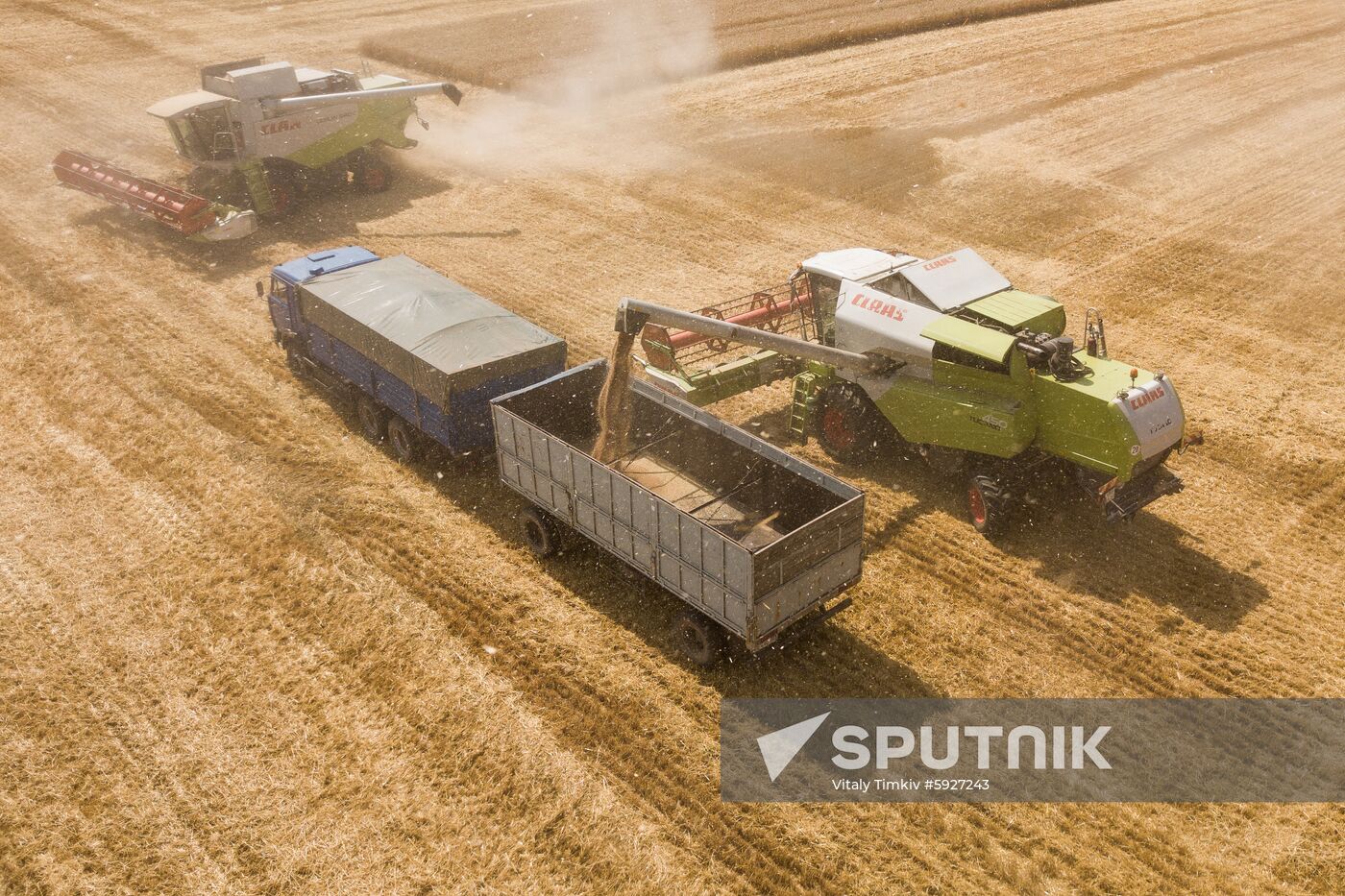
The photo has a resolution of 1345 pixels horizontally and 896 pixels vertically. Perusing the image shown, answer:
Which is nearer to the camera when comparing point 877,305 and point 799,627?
point 799,627

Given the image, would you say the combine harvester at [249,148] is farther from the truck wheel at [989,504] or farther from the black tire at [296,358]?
the truck wheel at [989,504]

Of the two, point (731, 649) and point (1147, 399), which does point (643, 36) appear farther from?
point (731, 649)

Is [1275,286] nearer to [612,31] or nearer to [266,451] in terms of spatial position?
[266,451]

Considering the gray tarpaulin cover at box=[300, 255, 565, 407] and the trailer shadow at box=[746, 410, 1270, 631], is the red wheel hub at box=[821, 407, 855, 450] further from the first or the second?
the gray tarpaulin cover at box=[300, 255, 565, 407]

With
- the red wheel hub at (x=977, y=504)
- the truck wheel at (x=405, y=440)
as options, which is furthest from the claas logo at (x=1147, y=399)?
the truck wheel at (x=405, y=440)

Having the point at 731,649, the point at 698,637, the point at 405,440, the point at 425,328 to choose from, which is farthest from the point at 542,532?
the point at 425,328

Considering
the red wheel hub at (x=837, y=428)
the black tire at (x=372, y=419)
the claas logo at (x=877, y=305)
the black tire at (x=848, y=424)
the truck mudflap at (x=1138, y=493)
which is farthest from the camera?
the black tire at (x=372, y=419)
